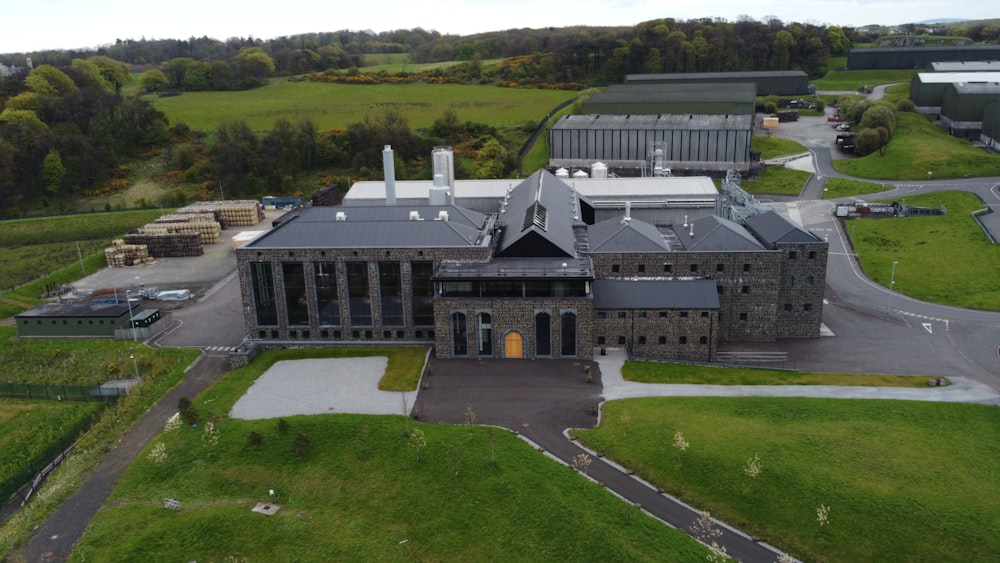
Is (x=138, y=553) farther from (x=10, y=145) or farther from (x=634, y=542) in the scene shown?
(x=10, y=145)

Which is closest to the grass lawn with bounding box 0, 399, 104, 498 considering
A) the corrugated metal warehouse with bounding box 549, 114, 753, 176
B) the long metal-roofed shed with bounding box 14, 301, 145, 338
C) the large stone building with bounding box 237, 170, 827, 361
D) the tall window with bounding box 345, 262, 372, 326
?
the long metal-roofed shed with bounding box 14, 301, 145, 338

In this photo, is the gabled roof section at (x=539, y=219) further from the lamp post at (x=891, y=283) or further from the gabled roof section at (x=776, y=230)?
the lamp post at (x=891, y=283)

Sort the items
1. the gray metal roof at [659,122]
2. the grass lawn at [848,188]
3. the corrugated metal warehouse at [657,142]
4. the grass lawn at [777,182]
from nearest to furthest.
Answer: the grass lawn at [848,188], the grass lawn at [777,182], the corrugated metal warehouse at [657,142], the gray metal roof at [659,122]

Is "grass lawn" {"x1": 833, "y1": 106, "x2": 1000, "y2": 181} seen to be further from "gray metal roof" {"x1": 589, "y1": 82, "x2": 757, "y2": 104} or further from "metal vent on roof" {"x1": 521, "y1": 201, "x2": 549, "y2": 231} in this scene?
"metal vent on roof" {"x1": 521, "y1": 201, "x2": 549, "y2": 231}

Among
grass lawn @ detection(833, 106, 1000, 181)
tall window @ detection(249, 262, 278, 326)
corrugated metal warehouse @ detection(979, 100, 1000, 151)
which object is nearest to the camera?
tall window @ detection(249, 262, 278, 326)

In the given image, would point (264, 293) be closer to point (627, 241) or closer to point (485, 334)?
point (485, 334)

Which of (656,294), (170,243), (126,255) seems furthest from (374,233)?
(126,255)

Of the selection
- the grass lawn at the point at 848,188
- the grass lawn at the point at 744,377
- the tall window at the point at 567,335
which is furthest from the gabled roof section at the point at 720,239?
the grass lawn at the point at 848,188
